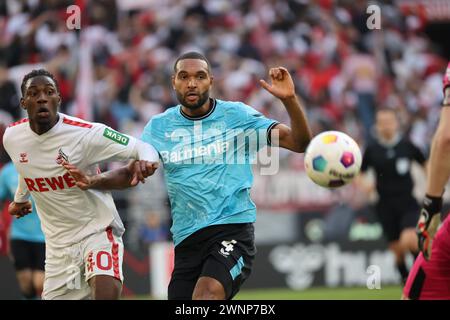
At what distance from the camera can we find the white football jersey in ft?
25.2

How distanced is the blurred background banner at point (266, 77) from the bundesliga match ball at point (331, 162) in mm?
7312

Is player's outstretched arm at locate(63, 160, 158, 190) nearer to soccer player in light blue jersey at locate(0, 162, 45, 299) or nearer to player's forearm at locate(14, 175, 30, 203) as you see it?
player's forearm at locate(14, 175, 30, 203)

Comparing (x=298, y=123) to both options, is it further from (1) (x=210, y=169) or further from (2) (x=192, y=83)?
(2) (x=192, y=83)

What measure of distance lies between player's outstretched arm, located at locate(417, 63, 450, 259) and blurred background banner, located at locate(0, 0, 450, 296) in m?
8.88

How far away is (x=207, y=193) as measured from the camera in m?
7.49

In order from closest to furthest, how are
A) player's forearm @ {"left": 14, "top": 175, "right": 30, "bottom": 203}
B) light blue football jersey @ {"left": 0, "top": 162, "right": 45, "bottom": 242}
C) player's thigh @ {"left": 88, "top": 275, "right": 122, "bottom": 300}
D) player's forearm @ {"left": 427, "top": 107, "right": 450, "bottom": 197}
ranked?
player's forearm @ {"left": 427, "top": 107, "right": 450, "bottom": 197}, player's thigh @ {"left": 88, "top": 275, "right": 122, "bottom": 300}, player's forearm @ {"left": 14, "top": 175, "right": 30, "bottom": 203}, light blue football jersey @ {"left": 0, "top": 162, "right": 45, "bottom": 242}

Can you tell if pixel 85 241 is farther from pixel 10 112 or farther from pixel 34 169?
pixel 10 112

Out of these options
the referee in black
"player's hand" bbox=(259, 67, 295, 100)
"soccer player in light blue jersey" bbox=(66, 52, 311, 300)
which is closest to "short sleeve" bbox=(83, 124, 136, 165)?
"soccer player in light blue jersey" bbox=(66, 52, 311, 300)

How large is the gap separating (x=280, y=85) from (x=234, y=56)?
13265mm

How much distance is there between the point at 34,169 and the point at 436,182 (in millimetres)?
3647

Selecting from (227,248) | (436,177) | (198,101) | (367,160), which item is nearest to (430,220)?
(436,177)
